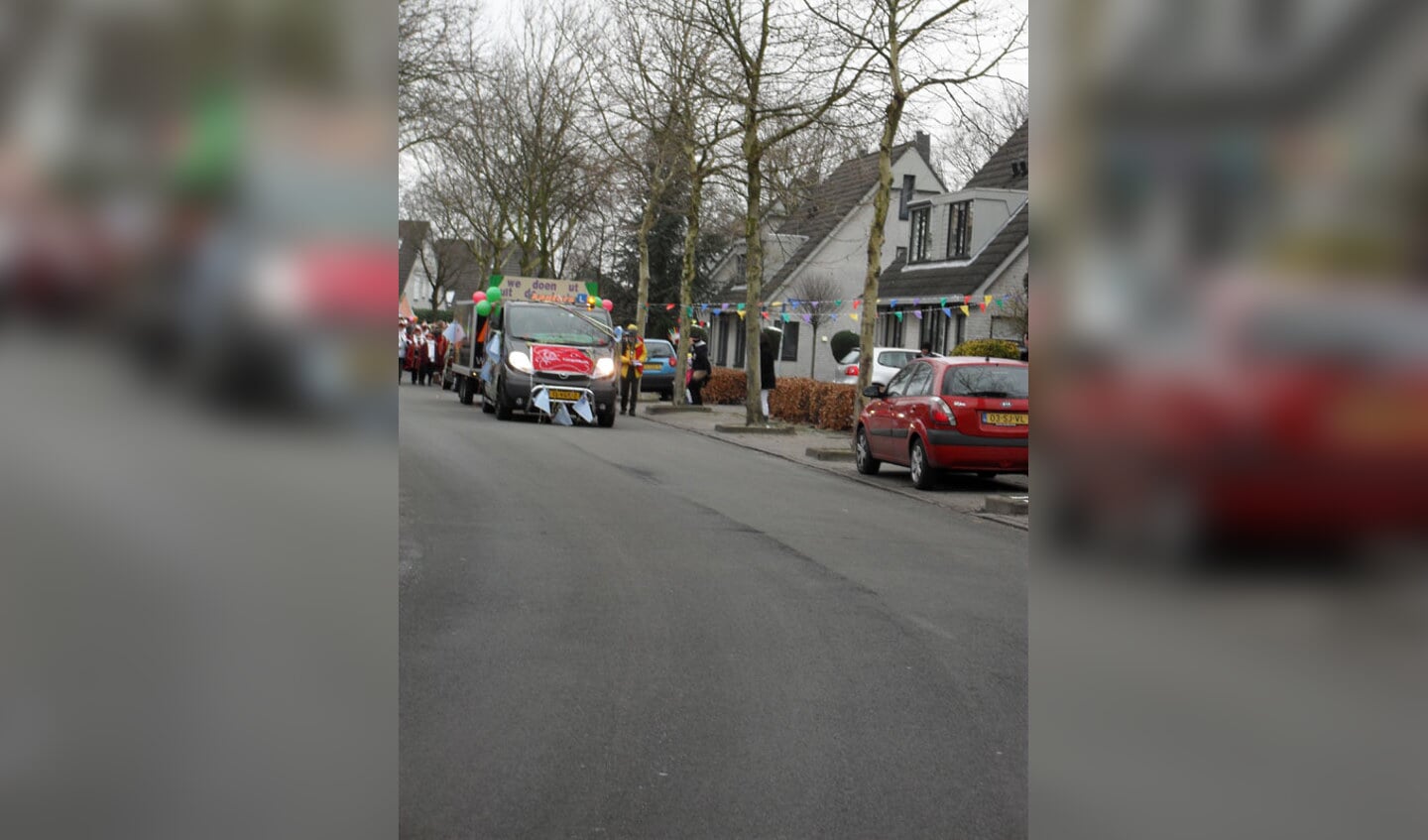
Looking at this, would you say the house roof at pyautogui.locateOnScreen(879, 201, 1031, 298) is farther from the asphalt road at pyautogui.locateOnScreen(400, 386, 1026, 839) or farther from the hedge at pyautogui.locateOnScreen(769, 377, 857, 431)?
the asphalt road at pyautogui.locateOnScreen(400, 386, 1026, 839)

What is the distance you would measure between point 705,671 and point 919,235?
3964cm

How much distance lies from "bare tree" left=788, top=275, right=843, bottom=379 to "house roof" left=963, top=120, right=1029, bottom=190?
588 cm

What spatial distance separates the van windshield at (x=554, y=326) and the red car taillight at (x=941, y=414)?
10.2 metres

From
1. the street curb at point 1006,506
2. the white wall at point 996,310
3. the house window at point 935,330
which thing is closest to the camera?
Answer: the street curb at point 1006,506

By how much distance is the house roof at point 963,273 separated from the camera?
39.5 metres

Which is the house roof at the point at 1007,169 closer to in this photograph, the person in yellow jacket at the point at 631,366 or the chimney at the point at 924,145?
the chimney at the point at 924,145

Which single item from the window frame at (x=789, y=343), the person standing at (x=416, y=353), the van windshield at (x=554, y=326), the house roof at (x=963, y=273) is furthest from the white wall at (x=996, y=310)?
the person standing at (x=416, y=353)
